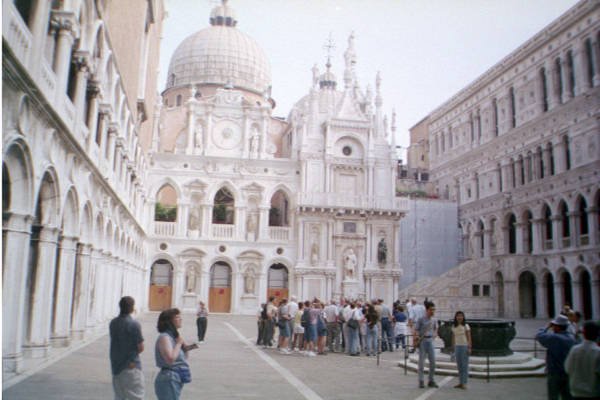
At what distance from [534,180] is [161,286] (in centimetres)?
2407

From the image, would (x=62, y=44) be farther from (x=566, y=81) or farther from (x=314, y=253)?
(x=566, y=81)

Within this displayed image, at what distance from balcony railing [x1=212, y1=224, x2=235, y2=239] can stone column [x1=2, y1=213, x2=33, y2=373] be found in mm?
26882

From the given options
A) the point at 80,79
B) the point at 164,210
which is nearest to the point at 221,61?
the point at 164,210

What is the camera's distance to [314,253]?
1467 inches

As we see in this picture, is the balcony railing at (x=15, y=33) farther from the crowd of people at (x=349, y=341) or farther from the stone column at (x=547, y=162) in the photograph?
the stone column at (x=547, y=162)

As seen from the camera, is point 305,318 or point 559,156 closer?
point 305,318

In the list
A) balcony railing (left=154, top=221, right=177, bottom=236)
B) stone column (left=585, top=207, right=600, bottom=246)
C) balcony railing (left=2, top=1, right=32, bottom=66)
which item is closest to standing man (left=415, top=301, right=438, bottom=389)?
balcony railing (left=2, top=1, right=32, bottom=66)

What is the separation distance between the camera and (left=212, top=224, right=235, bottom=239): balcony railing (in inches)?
1441

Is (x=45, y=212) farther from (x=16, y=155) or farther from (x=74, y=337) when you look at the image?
(x=74, y=337)

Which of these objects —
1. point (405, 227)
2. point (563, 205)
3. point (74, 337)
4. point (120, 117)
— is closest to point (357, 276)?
point (405, 227)

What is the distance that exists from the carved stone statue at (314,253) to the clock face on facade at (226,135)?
8.29m

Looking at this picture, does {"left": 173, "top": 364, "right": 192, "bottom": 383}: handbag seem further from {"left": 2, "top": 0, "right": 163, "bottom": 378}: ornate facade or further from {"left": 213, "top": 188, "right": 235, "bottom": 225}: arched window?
{"left": 213, "top": 188, "right": 235, "bottom": 225}: arched window

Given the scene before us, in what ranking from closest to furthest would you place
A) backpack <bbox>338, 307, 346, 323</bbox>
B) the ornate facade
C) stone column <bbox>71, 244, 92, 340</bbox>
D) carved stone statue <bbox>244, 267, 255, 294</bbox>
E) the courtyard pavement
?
the courtyard pavement, the ornate facade, stone column <bbox>71, 244, 92, 340</bbox>, backpack <bbox>338, 307, 346, 323</bbox>, carved stone statue <bbox>244, 267, 255, 294</bbox>

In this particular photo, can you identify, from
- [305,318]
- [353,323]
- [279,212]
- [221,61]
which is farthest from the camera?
[221,61]
